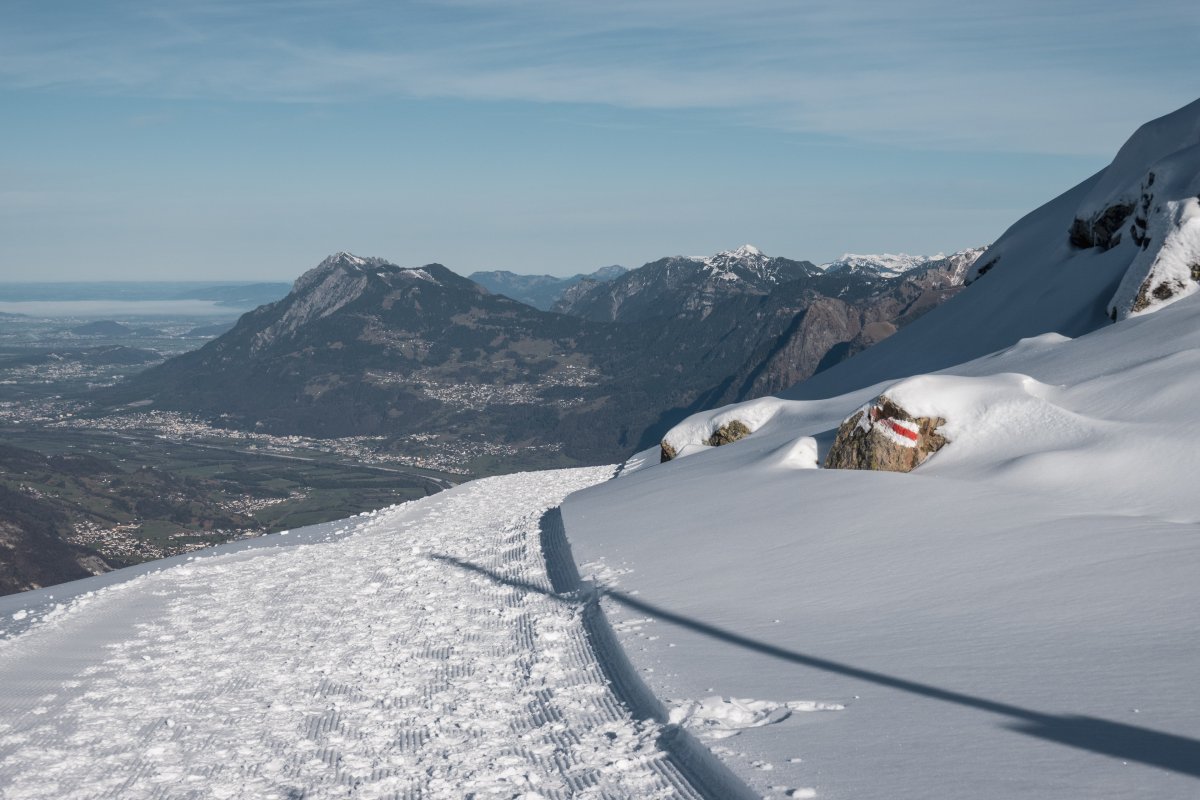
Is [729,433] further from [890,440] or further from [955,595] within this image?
[955,595]

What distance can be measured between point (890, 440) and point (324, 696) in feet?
40.9

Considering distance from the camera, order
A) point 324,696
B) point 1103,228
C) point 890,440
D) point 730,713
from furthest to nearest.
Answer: point 1103,228
point 890,440
point 324,696
point 730,713

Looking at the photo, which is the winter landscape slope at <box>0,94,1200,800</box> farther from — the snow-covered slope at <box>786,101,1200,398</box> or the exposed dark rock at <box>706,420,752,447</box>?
the exposed dark rock at <box>706,420,752,447</box>

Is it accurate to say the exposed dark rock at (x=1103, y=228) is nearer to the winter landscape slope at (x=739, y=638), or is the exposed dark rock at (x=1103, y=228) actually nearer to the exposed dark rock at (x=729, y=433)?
the winter landscape slope at (x=739, y=638)

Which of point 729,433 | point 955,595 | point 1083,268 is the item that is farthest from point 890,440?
point 1083,268

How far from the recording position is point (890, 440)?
66.2 feet

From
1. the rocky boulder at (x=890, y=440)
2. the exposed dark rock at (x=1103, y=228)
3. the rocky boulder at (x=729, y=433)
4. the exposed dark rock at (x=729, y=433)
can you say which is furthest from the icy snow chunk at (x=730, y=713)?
the exposed dark rock at (x=1103, y=228)

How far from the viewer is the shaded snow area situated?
7.48 m

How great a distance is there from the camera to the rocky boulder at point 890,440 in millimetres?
19984

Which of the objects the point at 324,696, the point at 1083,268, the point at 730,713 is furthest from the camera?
the point at 1083,268

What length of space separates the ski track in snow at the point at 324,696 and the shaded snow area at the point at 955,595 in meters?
1.00

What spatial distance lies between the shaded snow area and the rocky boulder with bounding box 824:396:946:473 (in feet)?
1.03

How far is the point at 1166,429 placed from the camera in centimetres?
1717

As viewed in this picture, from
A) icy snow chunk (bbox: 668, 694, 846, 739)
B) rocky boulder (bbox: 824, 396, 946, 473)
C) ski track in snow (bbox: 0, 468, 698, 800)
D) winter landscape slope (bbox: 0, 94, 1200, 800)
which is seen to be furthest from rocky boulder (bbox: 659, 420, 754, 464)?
icy snow chunk (bbox: 668, 694, 846, 739)
